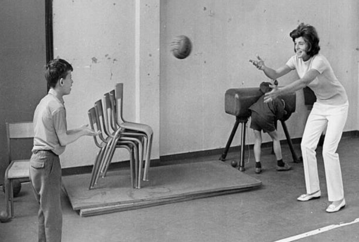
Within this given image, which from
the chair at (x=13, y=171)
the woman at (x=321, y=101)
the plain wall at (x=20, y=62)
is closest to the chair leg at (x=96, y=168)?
the chair at (x=13, y=171)

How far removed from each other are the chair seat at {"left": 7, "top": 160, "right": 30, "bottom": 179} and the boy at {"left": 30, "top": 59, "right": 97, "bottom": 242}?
38.7 inches

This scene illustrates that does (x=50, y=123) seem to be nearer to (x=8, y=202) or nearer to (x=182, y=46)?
(x=8, y=202)

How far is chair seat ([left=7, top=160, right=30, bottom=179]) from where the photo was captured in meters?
4.46

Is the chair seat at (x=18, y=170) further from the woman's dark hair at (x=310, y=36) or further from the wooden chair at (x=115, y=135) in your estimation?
the woman's dark hair at (x=310, y=36)

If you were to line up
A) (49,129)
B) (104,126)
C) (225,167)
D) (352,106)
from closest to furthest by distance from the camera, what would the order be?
(49,129)
(104,126)
(225,167)
(352,106)

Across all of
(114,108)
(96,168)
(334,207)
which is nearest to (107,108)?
(114,108)

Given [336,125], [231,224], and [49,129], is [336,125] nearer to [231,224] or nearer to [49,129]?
[231,224]

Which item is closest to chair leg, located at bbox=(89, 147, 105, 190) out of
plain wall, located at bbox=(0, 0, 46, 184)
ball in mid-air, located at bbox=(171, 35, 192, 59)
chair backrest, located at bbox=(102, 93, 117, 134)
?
chair backrest, located at bbox=(102, 93, 117, 134)

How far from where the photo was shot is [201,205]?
5.01 metres

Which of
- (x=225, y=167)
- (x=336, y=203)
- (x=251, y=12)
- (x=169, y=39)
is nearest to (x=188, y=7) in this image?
(x=169, y=39)

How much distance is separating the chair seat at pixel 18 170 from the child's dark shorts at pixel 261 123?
2.68 metres

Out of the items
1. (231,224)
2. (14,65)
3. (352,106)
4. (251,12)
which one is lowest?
(231,224)

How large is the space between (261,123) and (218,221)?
184 cm

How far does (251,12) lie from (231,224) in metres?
3.59
